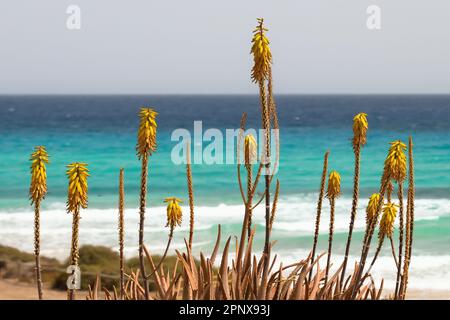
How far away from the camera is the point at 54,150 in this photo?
72.5 m

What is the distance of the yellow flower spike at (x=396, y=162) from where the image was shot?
3.93 m

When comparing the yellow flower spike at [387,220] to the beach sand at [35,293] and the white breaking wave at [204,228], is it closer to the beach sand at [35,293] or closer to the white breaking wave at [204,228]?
the beach sand at [35,293]

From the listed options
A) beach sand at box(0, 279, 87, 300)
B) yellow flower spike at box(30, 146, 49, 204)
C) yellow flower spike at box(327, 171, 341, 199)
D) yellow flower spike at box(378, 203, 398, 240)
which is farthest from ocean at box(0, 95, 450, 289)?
Answer: yellow flower spike at box(30, 146, 49, 204)

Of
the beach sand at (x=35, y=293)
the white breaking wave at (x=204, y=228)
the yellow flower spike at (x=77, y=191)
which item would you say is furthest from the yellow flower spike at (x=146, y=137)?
the white breaking wave at (x=204, y=228)

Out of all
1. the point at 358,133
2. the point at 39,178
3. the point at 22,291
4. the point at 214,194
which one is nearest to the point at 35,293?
the point at 22,291

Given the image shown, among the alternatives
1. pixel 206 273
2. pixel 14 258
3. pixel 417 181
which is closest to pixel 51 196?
pixel 14 258

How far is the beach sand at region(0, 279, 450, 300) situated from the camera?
19609mm

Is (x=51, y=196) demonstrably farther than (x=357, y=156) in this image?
Yes

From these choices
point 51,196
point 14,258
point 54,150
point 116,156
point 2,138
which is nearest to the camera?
point 14,258

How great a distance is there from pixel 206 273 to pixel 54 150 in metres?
70.9

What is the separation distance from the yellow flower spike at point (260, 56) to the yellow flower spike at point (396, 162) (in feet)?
2.88

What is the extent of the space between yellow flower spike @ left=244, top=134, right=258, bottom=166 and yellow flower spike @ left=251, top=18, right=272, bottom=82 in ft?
1.01
